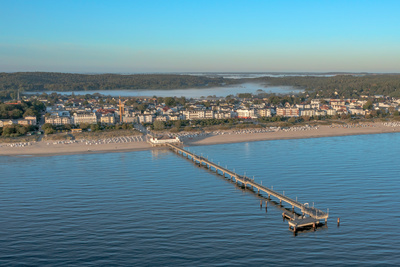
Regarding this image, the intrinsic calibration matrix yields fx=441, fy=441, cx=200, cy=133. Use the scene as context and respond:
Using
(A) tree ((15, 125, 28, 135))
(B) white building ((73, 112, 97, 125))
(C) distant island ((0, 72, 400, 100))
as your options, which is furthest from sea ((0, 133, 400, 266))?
(C) distant island ((0, 72, 400, 100))

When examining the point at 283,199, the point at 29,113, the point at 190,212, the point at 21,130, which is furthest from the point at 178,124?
the point at 190,212

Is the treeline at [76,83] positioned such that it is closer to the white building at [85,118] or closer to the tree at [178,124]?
the white building at [85,118]

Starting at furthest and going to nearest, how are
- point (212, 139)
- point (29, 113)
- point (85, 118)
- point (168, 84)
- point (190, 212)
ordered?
point (168, 84) → point (29, 113) → point (85, 118) → point (212, 139) → point (190, 212)

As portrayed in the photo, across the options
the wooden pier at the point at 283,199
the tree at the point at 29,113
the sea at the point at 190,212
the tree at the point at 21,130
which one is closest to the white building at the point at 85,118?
the tree at the point at 29,113

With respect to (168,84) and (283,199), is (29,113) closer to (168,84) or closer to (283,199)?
(283,199)

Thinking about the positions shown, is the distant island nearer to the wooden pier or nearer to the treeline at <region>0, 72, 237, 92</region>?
the treeline at <region>0, 72, 237, 92</region>

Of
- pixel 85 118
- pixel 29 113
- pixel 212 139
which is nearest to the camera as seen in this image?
pixel 212 139
